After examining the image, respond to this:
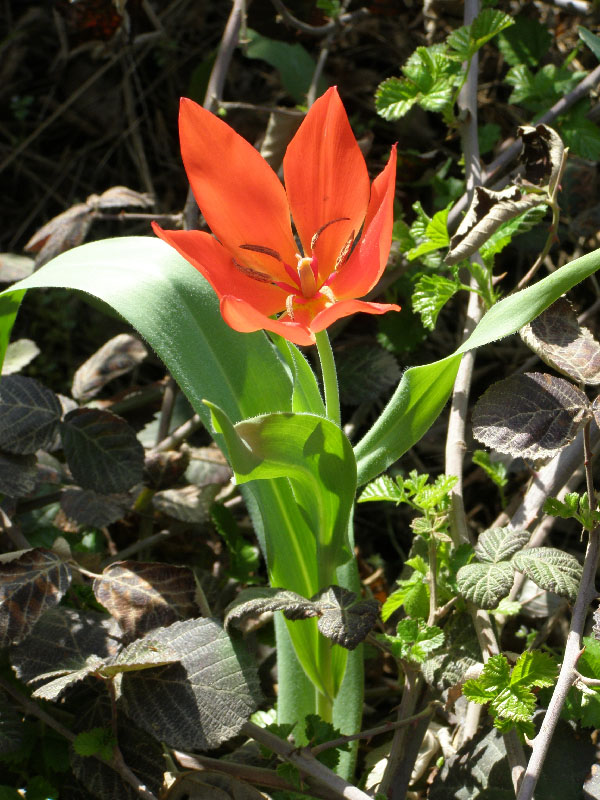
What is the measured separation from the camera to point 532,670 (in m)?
0.82

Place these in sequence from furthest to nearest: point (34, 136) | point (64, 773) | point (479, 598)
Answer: point (34, 136)
point (64, 773)
point (479, 598)

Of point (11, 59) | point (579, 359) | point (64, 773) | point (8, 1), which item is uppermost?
point (8, 1)

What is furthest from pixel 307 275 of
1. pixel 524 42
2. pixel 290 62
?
pixel 290 62

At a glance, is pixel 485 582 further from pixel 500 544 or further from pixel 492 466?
pixel 492 466

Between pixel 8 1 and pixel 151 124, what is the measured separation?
495 mm

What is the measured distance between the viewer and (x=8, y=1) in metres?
2.08

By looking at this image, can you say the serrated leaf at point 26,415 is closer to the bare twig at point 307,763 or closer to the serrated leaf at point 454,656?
the bare twig at point 307,763

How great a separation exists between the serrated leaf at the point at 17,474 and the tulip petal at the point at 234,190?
472 mm

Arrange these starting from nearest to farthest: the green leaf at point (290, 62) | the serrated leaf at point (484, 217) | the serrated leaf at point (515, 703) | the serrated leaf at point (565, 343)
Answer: the serrated leaf at point (515, 703) < the serrated leaf at point (565, 343) < the serrated leaf at point (484, 217) < the green leaf at point (290, 62)

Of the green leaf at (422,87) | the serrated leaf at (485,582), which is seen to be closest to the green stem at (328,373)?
the serrated leaf at (485,582)

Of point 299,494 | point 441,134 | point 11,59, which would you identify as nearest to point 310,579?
point 299,494

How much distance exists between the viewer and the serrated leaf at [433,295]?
1.12 m

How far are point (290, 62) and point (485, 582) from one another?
1.27 meters

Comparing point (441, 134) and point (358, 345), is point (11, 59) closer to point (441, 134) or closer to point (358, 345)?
point (441, 134)
